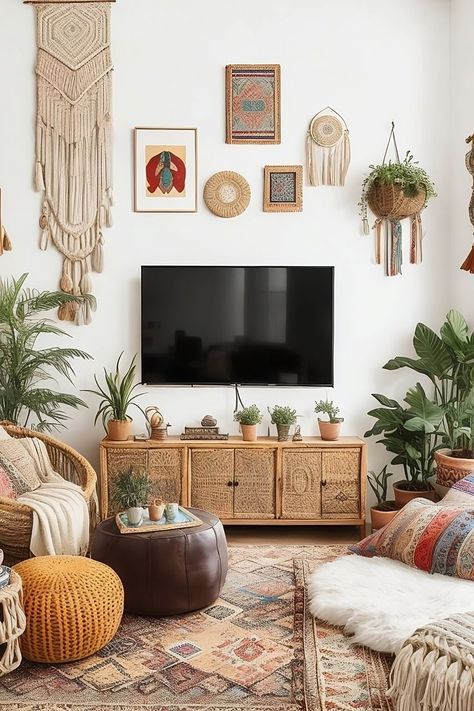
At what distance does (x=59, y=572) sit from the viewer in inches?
110

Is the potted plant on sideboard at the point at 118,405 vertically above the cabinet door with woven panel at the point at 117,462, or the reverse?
the potted plant on sideboard at the point at 118,405

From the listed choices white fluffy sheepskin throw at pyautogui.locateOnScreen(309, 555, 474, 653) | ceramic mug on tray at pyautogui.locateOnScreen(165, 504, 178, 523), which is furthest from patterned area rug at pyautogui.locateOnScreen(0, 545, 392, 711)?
ceramic mug on tray at pyautogui.locateOnScreen(165, 504, 178, 523)

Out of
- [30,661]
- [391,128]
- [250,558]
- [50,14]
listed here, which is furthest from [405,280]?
[30,661]

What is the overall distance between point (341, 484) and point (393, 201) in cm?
169

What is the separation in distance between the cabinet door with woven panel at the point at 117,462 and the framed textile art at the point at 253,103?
6.51 ft

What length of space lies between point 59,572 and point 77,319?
223cm

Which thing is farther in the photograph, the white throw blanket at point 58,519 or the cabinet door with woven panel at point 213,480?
the cabinet door with woven panel at point 213,480

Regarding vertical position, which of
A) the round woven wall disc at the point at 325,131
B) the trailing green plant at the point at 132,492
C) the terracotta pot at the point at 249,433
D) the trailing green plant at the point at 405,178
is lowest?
the trailing green plant at the point at 132,492

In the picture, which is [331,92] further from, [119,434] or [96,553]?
[96,553]

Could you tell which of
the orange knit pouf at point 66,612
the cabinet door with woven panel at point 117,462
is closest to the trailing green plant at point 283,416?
the cabinet door with woven panel at point 117,462

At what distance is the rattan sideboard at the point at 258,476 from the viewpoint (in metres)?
4.44

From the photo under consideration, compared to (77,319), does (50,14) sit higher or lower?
higher

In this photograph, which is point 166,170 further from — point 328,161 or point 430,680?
point 430,680

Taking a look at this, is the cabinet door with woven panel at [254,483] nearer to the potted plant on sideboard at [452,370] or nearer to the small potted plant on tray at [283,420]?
the small potted plant on tray at [283,420]
